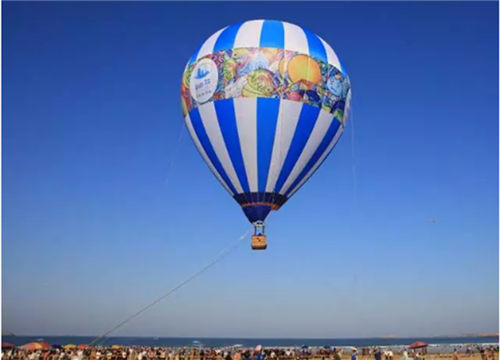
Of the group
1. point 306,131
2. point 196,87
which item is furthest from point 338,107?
point 196,87

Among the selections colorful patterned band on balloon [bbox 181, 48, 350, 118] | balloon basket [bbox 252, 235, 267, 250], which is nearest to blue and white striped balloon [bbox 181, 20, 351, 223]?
colorful patterned band on balloon [bbox 181, 48, 350, 118]

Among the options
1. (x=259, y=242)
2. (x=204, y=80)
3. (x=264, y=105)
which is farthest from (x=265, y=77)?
(x=259, y=242)

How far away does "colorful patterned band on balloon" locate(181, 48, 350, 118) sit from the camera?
880 inches

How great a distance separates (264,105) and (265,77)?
1.22 meters

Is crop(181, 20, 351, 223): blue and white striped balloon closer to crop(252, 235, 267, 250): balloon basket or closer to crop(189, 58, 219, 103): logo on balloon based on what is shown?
crop(189, 58, 219, 103): logo on balloon

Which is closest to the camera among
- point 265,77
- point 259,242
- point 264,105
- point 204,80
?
point 259,242

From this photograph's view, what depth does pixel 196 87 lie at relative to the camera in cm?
2369

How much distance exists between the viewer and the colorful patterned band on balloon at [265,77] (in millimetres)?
22344

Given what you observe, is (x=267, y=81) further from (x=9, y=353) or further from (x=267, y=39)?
(x=9, y=353)

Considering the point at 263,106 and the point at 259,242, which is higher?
the point at 263,106

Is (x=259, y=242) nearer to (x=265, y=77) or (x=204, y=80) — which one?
(x=265, y=77)

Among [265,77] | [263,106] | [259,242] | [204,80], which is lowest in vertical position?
[259,242]

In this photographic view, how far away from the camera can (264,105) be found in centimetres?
2250

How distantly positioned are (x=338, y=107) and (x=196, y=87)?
6783 millimetres
